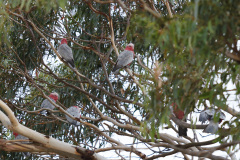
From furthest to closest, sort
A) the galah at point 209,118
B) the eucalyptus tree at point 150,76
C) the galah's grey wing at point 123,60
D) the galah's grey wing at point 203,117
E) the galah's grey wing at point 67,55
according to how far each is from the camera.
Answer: the galah's grey wing at point 67,55
the galah's grey wing at point 123,60
the galah's grey wing at point 203,117
the galah at point 209,118
the eucalyptus tree at point 150,76

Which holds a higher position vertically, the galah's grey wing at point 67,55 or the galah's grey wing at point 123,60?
the galah's grey wing at point 67,55

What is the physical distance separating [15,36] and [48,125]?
4.44 ft

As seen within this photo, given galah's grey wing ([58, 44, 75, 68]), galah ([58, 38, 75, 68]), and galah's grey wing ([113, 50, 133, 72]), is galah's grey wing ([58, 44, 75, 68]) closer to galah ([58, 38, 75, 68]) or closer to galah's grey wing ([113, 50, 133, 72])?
galah ([58, 38, 75, 68])

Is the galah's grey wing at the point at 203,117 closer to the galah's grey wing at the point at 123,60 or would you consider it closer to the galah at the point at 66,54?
the galah's grey wing at the point at 123,60

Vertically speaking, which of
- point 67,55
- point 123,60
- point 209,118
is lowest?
point 209,118

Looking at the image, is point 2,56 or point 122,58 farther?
point 2,56

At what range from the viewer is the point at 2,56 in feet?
16.1

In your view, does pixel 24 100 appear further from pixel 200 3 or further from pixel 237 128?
pixel 200 3

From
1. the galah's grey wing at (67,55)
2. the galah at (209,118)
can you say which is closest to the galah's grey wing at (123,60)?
the galah's grey wing at (67,55)

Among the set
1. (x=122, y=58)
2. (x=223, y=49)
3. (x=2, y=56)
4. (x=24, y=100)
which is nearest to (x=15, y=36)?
(x=2, y=56)

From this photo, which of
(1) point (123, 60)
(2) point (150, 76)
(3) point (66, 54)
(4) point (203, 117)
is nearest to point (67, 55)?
(3) point (66, 54)

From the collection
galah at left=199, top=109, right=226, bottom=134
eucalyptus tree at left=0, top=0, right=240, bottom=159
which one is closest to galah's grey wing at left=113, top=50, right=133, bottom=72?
eucalyptus tree at left=0, top=0, right=240, bottom=159

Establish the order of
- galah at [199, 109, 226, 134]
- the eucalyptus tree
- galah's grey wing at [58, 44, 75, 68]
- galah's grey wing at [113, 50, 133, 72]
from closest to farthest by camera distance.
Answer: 1. the eucalyptus tree
2. galah at [199, 109, 226, 134]
3. galah's grey wing at [113, 50, 133, 72]
4. galah's grey wing at [58, 44, 75, 68]

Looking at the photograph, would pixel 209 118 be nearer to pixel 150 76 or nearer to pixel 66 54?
pixel 150 76
